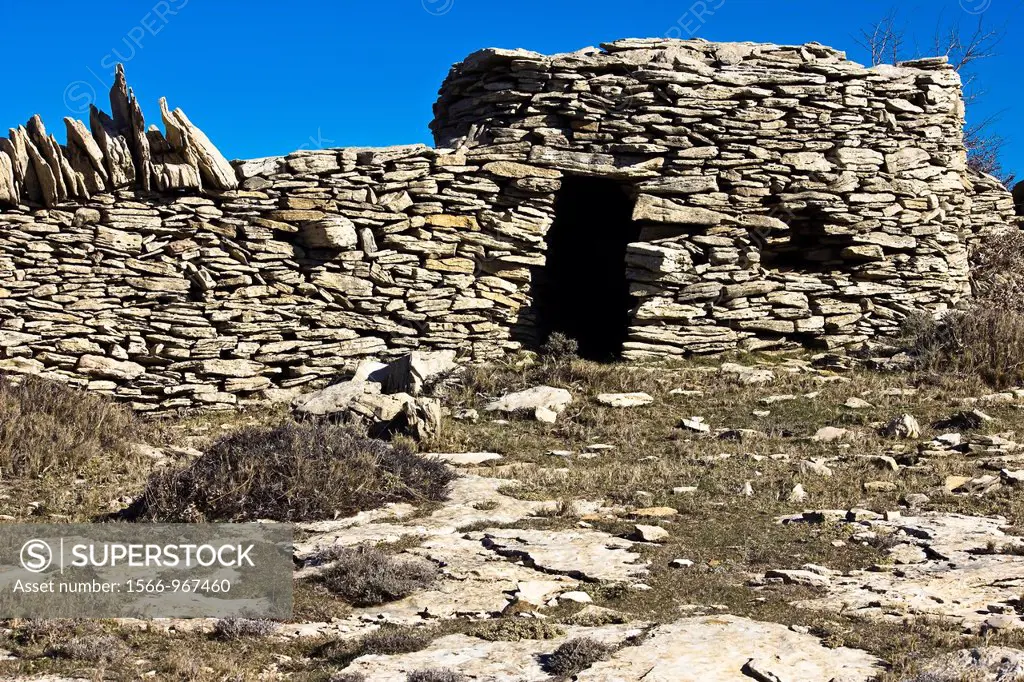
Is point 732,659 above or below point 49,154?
below

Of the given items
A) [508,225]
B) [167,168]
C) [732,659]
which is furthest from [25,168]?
[732,659]

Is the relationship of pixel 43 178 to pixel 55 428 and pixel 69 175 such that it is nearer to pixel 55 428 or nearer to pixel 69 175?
pixel 69 175

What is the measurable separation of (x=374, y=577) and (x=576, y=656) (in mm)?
1466

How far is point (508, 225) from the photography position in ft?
40.1

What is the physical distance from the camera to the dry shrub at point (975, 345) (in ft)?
36.5

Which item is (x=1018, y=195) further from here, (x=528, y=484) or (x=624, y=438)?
(x=528, y=484)

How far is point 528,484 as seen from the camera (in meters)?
7.64

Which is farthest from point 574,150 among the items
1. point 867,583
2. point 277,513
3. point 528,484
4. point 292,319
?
point 867,583

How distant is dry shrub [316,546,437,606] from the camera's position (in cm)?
522

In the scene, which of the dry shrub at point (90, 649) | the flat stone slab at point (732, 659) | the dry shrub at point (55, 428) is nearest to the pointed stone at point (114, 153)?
the dry shrub at point (55, 428)

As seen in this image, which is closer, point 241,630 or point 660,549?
point 241,630

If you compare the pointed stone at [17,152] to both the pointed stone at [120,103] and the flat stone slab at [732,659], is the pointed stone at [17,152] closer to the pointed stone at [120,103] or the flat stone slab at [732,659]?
the pointed stone at [120,103]

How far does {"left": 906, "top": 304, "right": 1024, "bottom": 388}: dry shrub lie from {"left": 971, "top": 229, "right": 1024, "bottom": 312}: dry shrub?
1211 millimetres

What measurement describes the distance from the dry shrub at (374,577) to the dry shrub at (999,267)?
10.7 m
